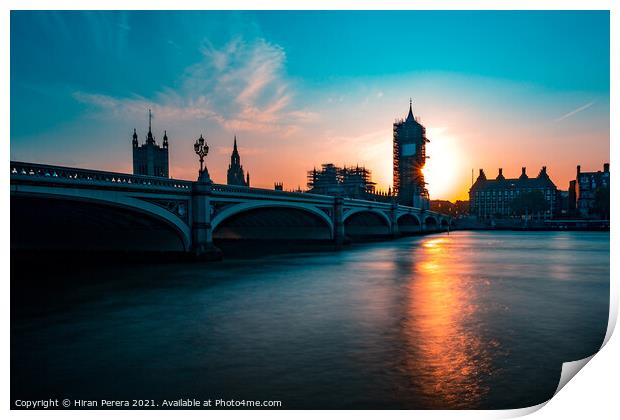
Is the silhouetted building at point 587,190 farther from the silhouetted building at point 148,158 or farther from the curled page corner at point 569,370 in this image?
the curled page corner at point 569,370

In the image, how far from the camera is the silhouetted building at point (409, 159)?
472 feet

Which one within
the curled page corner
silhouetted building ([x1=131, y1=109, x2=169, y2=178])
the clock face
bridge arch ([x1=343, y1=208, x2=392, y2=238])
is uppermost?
the clock face

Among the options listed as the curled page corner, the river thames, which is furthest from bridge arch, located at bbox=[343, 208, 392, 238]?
the curled page corner

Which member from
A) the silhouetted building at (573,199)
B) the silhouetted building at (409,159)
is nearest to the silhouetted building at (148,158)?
the silhouetted building at (409,159)

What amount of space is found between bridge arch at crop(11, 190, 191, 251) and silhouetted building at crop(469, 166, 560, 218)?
445 ft

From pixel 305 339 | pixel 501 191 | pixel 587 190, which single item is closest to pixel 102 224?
pixel 305 339

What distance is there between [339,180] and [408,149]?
24084mm

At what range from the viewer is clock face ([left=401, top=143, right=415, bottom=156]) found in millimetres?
146000

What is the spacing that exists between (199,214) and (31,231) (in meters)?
12.1

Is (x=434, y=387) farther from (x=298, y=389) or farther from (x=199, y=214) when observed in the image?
(x=199, y=214)

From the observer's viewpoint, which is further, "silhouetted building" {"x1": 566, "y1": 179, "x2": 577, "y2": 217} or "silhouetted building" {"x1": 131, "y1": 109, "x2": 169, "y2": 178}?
"silhouetted building" {"x1": 566, "y1": 179, "x2": 577, "y2": 217}

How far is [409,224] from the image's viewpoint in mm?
101812

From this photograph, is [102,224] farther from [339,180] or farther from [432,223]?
[339,180]

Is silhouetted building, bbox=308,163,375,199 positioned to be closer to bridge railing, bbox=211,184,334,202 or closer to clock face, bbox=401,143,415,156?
clock face, bbox=401,143,415,156
